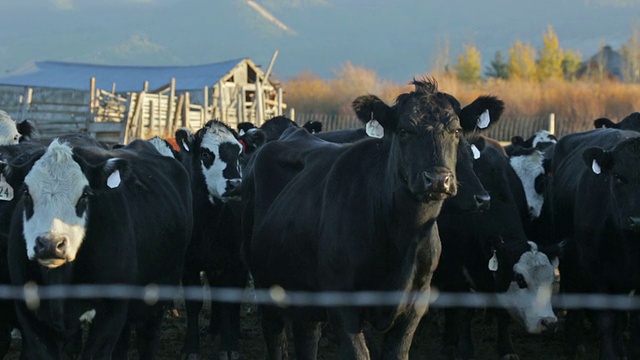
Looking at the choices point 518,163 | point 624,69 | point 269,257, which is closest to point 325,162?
point 269,257

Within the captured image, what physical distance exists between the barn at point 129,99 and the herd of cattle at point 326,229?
900 inches

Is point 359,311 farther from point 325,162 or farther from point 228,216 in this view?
point 228,216

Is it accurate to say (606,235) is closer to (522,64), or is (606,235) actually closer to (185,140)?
(185,140)

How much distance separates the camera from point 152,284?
792 cm

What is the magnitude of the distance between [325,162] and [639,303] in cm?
292

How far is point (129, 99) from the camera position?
3362cm

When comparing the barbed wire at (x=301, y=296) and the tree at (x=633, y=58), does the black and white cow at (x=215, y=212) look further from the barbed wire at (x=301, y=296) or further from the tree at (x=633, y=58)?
the tree at (x=633, y=58)

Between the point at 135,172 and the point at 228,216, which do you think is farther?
the point at 228,216

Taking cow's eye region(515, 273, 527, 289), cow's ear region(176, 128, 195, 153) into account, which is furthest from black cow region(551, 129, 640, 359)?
cow's ear region(176, 128, 195, 153)

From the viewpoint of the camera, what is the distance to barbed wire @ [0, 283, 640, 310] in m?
6.47

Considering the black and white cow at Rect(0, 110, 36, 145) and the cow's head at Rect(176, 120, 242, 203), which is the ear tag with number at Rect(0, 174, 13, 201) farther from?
the cow's head at Rect(176, 120, 242, 203)

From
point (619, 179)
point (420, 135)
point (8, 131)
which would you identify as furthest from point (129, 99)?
point (420, 135)

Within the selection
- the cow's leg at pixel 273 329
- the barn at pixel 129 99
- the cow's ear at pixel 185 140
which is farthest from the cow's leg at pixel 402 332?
the barn at pixel 129 99

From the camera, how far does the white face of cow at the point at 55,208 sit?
20.4 ft
